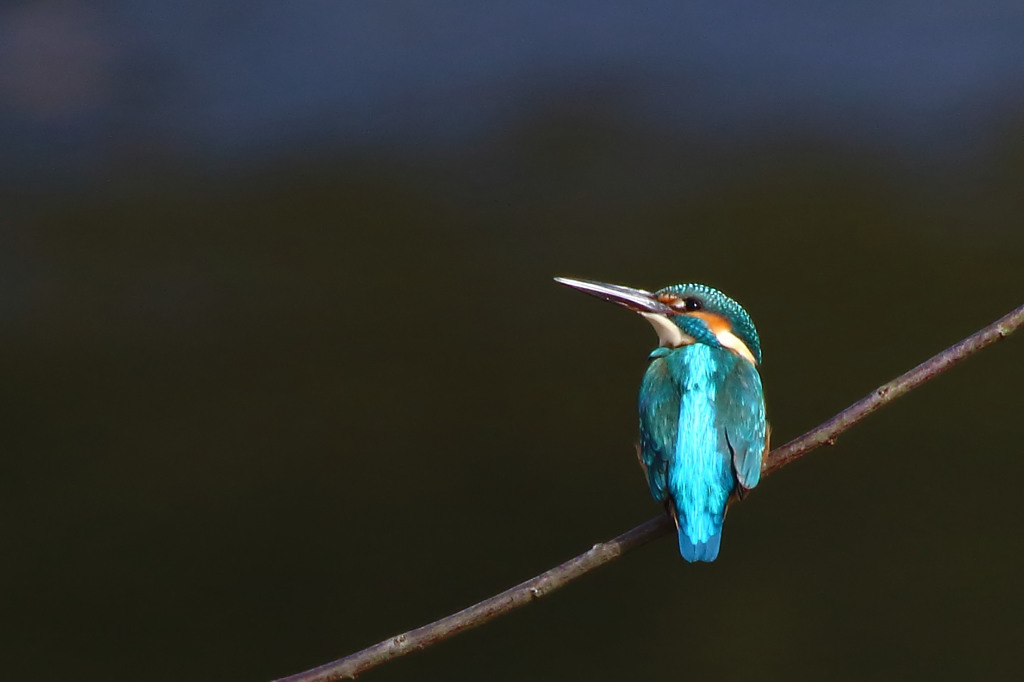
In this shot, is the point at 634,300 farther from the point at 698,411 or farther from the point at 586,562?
the point at 586,562

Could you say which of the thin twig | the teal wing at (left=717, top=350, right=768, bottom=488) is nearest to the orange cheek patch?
the teal wing at (left=717, top=350, right=768, bottom=488)

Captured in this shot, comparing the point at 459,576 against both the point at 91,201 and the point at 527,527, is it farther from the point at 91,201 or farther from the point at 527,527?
the point at 91,201

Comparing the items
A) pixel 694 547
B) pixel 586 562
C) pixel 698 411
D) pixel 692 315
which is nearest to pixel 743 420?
pixel 698 411

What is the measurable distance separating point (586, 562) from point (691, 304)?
763mm

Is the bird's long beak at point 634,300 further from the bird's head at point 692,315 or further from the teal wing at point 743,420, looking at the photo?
the teal wing at point 743,420

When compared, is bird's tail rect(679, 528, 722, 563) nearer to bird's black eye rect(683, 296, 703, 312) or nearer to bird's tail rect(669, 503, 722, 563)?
bird's tail rect(669, 503, 722, 563)

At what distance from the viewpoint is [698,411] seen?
198 centimetres

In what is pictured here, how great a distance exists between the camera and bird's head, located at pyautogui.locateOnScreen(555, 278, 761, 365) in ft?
7.30

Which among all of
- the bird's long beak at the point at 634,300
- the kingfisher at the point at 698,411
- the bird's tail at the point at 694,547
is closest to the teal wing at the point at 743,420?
the kingfisher at the point at 698,411

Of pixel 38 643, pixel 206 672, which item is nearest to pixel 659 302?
pixel 206 672

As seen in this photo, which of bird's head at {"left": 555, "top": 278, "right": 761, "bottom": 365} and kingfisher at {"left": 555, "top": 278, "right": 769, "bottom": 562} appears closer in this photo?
kingfisher at {"left": 555, "top": 278, "right": 769, "bottom": 562}

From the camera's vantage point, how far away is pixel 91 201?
3.40 meters

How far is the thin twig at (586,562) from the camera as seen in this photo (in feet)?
4.91

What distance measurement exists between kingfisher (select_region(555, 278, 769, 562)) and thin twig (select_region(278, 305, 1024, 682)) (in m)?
0.06
